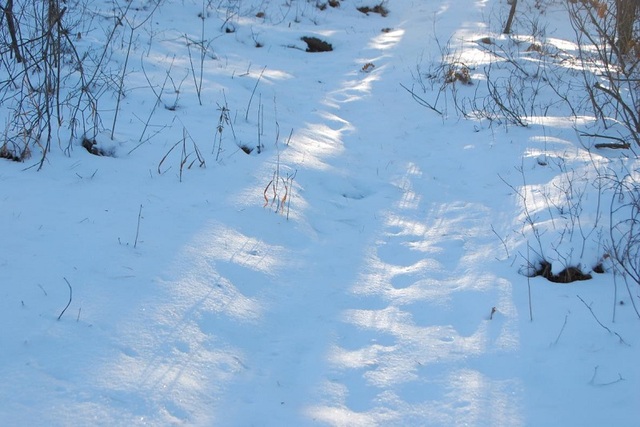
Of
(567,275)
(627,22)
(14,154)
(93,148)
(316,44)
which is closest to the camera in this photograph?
(567,275)

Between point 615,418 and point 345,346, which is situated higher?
point 615,418

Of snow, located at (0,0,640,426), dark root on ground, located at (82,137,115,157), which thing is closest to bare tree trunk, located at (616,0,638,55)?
snow, located at (0,0,640,426)

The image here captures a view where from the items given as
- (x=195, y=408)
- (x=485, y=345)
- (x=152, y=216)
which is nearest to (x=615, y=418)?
(x=485, y=345)

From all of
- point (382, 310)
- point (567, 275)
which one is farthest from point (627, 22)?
point (382, 310)

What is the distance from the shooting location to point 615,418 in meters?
2.22

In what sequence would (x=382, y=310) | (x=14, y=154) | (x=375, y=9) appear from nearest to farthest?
(x=382, y=310) → (x=14, y=154) → (x=375, y=9)

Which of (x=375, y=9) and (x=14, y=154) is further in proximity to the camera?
(x=375, y=9)

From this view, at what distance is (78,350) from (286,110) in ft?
14.3

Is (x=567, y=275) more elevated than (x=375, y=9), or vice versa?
(x=375, y=9)

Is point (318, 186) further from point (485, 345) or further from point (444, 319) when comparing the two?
point (485, 345)

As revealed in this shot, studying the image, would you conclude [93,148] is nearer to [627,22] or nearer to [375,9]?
[627,22]

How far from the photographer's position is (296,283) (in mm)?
3223

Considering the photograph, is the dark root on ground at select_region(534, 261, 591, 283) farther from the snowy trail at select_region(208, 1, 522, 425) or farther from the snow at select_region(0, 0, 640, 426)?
the snowy trail at select_region(208, 1, 522, 425)

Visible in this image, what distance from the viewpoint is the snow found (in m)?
2.28
